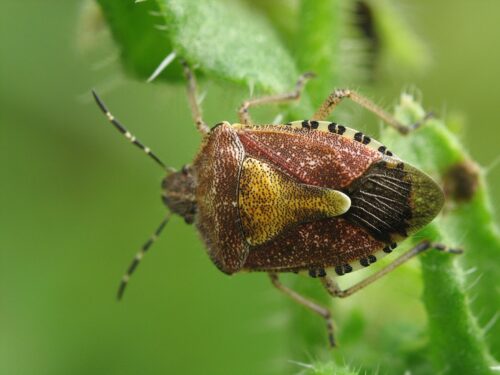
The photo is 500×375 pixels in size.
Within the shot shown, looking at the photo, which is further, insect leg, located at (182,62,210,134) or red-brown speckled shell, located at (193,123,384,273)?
insect leg, located at (182,62,210,134)

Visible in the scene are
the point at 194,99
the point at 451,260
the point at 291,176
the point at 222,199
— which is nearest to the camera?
the point at 451,260

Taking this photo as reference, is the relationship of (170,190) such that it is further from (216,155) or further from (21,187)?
Answer: (21,187)

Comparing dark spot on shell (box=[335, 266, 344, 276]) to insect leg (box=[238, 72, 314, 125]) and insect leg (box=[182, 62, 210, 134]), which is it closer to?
insect leg (box=[238, 72, 314, 125])

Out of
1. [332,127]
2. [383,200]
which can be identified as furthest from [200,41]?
[383,200]

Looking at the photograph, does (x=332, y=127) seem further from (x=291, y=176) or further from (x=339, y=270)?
(x=339, y=270)

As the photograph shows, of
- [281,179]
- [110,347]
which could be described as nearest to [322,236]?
[281,179]

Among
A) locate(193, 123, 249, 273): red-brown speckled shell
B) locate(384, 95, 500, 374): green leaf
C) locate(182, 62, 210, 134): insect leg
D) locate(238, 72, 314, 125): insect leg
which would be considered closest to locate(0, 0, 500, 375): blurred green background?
locate(182, 62, 210, 134): insect leg
